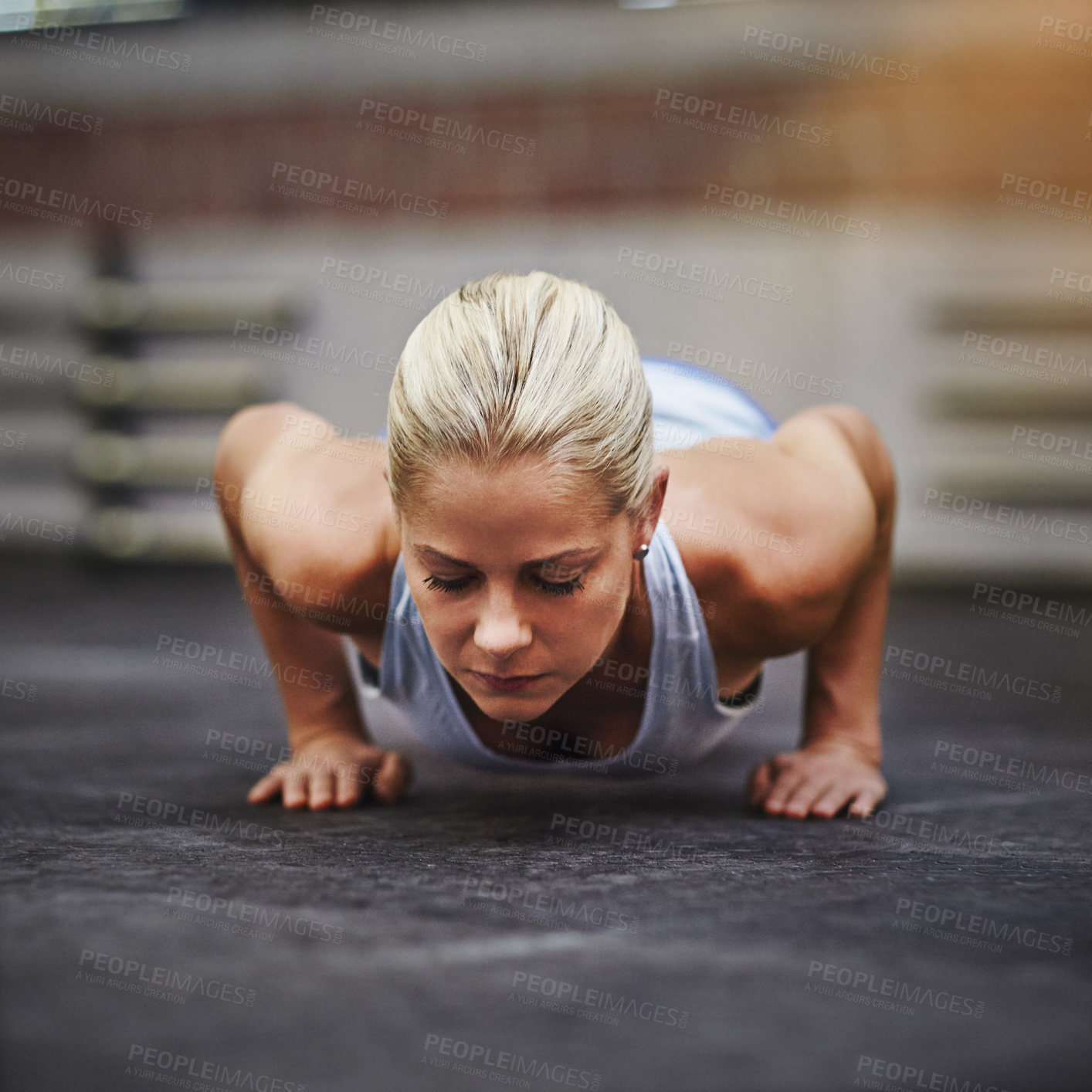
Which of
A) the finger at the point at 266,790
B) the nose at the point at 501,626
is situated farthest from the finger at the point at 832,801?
the finger at the point at 266,790

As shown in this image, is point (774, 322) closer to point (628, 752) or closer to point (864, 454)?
point (864, 454)

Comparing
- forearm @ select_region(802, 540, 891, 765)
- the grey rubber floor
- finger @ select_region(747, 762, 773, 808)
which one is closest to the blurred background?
the grey rubber floor

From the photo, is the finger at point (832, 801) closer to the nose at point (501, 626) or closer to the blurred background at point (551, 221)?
the nose at point (501, 626)

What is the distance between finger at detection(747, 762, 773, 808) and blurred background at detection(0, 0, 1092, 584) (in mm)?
2558

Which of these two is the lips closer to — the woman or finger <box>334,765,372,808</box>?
the woman

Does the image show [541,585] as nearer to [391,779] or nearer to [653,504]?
[653,504]

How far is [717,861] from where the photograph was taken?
3.59 ft

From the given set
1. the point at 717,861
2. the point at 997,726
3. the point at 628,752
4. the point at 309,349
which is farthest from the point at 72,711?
the point at 309,349

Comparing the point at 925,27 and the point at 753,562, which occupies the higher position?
the point at 925,27

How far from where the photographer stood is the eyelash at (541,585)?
96 centimetres

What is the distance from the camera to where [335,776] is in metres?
1.39

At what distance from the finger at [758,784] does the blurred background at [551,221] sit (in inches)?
101

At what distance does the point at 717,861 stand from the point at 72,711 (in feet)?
4.43

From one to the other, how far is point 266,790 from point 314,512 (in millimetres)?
379
